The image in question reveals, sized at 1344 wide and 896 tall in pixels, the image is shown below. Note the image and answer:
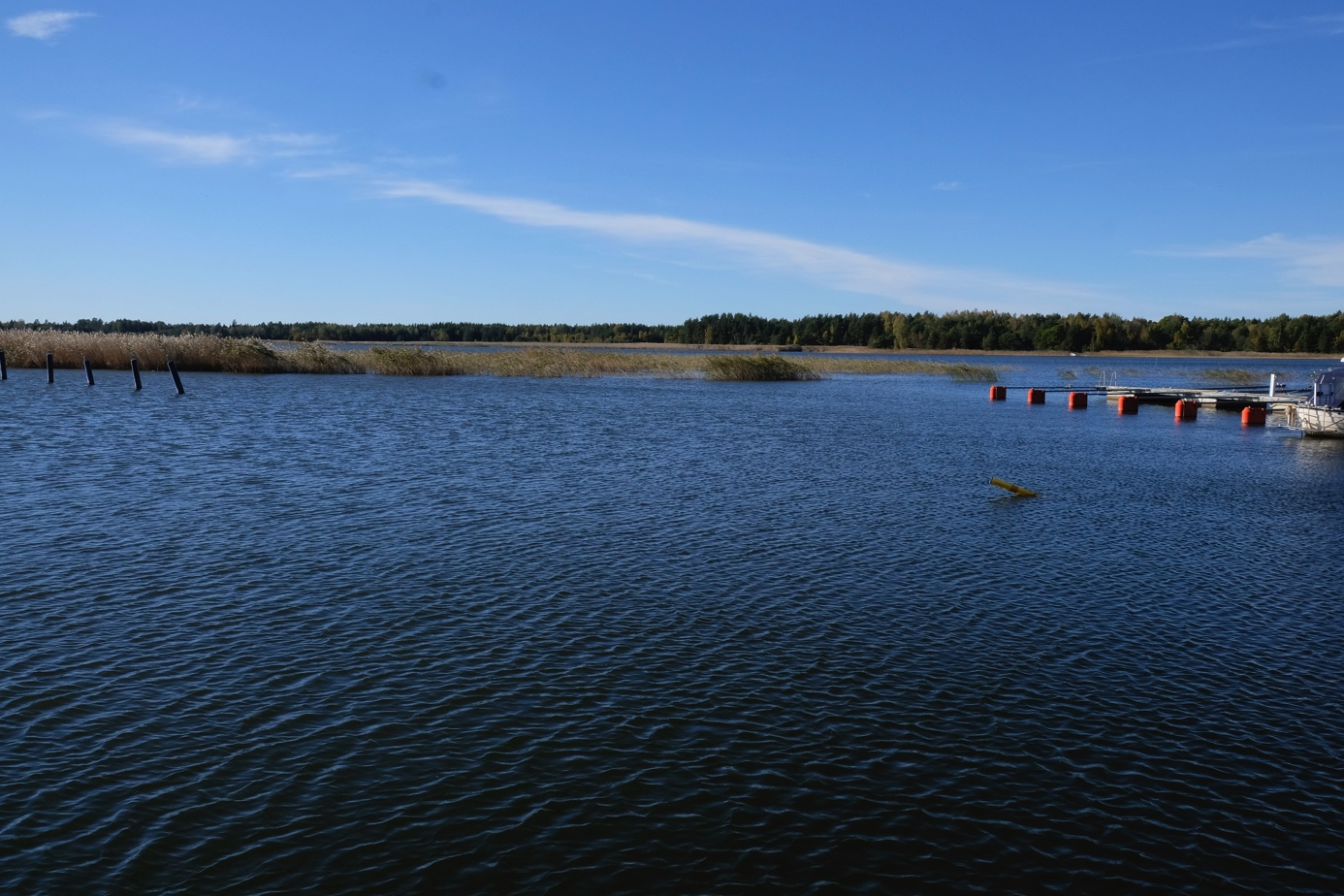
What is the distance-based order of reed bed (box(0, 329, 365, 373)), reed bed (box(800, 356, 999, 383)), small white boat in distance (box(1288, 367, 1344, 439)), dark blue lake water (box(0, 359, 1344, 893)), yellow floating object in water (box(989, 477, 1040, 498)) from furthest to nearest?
reed bed (box(800, 356, 999, 383))
reed bed (box(0, 329, 365, 373))
small white boat in distance (box(1288, 367, 1344, 439))
yellow floating object in water (box(989, 477, 1040, 498))
dark blue lake water (box(0, 359, 1344, 893))

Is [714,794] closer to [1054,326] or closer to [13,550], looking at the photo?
[13,550]

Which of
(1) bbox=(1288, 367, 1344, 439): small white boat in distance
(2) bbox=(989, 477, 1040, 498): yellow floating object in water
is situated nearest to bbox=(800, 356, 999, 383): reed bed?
(1) bbox=(1288, 367, 1344, 439): small white boat in distance

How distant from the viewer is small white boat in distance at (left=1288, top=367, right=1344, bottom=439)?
4406 cm

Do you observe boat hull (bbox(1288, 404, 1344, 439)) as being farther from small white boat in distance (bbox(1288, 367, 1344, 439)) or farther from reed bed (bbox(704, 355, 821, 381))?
reed bed (bbox(704, 355, 821, 381))

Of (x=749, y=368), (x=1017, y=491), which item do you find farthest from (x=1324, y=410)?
(x=749, y=368)

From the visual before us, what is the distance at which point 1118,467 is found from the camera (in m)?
32.9

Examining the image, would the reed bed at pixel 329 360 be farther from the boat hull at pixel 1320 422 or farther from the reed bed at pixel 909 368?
the boat hull at pixel 1320 422

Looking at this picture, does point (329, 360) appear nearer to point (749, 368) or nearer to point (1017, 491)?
point (749, 368)

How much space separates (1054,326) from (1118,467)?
176181 mm

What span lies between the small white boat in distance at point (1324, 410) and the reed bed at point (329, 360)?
46.2 meters

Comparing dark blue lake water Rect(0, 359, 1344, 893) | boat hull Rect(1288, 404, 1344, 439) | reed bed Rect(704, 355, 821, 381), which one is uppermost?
reed bed Rect(704, 355, 821, 381)

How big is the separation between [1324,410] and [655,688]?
45.0 metres

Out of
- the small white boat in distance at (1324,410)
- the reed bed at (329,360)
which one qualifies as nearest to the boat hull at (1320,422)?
the small white boat in distance at (1324,410)

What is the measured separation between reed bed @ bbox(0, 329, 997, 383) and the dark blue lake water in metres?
53.1
